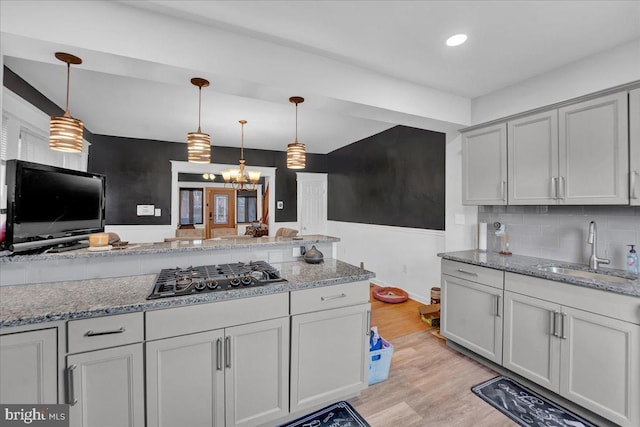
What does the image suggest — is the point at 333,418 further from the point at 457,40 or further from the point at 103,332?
the point at 457,40

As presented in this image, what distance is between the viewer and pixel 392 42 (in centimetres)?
207

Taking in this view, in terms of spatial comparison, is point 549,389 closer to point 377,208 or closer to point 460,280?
point 460,280

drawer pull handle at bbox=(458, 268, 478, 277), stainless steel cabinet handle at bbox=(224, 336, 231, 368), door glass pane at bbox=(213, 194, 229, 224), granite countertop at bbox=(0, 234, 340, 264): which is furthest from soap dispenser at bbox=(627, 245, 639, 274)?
door glass pane at bbox=(213, 194, 229, 224)

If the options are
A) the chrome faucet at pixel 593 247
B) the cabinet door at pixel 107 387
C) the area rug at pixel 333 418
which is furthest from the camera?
the chrome faucet at pixel 593 247

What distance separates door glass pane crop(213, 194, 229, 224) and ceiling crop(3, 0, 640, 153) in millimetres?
7285


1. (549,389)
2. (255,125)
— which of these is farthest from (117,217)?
(549,389)

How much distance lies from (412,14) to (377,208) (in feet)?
11.3

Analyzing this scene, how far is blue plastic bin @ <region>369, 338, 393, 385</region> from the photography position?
7.46 ft

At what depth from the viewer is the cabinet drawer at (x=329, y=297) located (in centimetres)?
181

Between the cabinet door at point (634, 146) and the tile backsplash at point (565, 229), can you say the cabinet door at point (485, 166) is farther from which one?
the cabinet door at point (634, 146)

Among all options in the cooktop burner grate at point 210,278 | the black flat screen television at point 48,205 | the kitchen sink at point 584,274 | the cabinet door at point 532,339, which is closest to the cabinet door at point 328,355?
the cooktop burner grate at point 210,278

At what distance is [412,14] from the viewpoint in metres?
1.79

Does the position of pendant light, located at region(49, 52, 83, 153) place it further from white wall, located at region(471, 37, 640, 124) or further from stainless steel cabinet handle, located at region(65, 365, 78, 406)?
white wall, located at region(471, 37, 640, 124)

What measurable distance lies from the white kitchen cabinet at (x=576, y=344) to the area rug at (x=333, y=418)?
129 cm
